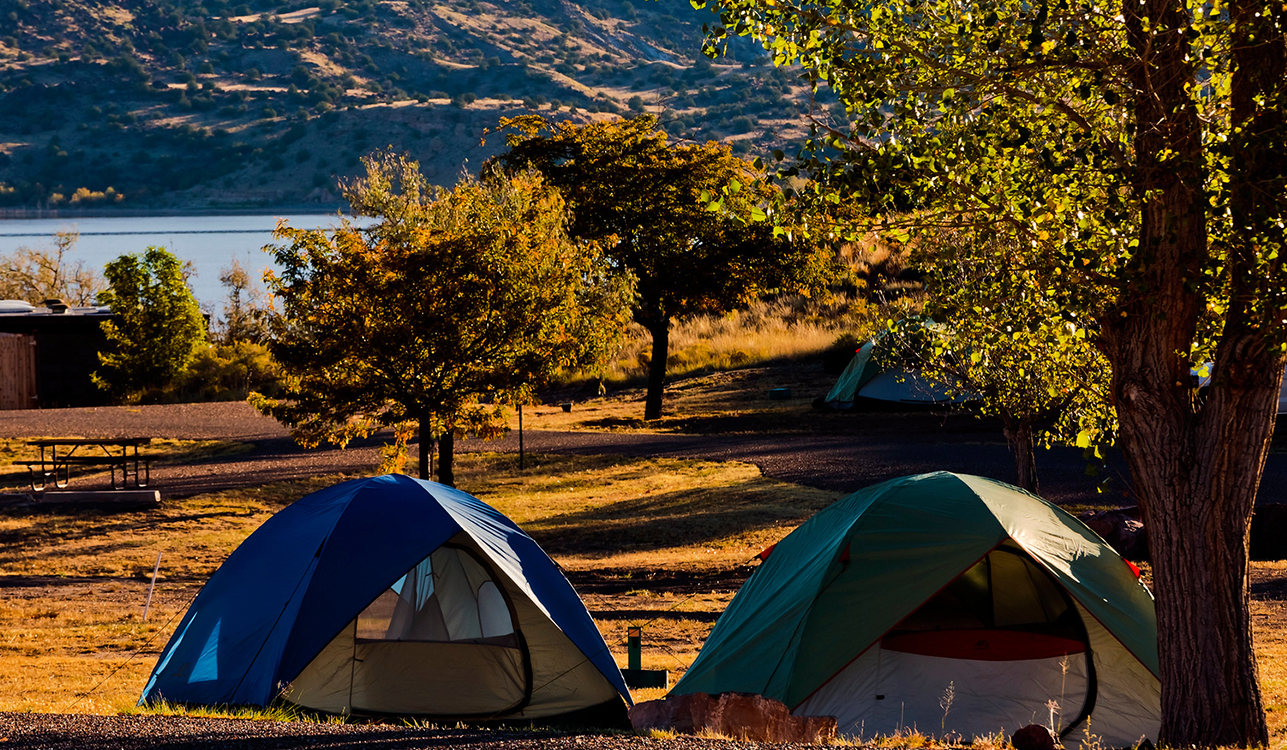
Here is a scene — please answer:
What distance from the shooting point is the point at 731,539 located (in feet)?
52.9

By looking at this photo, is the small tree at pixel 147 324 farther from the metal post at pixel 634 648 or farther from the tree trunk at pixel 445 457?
the metal post at pixel 634 648

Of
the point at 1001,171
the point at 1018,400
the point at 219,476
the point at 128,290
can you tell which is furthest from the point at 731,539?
the point at 128,290

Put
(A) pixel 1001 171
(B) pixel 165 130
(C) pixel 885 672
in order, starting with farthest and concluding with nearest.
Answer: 1. (B) pixel 165 130
2. (C) pixel 885 672
3. (A) pixel 1001 171

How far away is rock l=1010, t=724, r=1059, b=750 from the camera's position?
6.22 metres

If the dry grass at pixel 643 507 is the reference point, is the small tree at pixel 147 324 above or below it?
above

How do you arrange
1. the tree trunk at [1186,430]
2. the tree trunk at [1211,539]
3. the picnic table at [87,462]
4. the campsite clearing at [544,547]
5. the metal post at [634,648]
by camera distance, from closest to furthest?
the tree trunk at [1186,430]
the tree trunk at [1211,539]
the metal post at [634,648]
the campsite clearing at [544,547]
the picnic table at [87,462]

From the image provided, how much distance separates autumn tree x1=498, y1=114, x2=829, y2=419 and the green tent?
19.8 meters

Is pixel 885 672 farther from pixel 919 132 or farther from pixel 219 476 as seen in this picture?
pixel 219 476

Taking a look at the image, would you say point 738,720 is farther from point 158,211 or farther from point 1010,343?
point 158,211

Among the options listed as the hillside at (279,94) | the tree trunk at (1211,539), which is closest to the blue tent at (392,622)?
the tree trunk at (1211,539)

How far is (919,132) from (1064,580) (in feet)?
12.2

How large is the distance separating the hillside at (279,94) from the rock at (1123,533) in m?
86.7

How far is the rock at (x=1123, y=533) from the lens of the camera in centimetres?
1321

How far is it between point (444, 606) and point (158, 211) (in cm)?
12977
